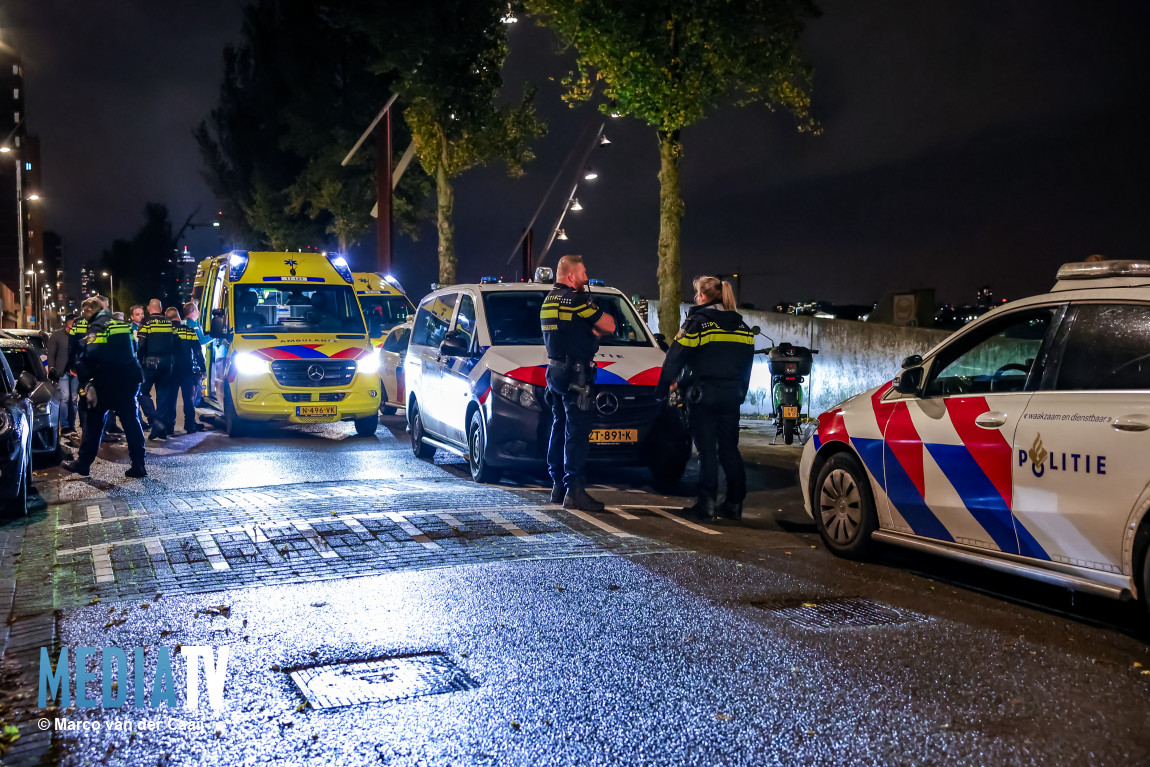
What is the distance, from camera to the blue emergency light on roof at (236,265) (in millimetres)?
14609

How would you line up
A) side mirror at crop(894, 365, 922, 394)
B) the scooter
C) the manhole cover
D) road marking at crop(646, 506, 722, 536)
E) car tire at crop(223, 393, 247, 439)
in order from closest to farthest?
the manhole cover < side mirror at crop(894, 365, 922, 394) < road marking at crop(646, 506, 722, 536) < the scooter < car tire at crop(223, 393, 247, 439)

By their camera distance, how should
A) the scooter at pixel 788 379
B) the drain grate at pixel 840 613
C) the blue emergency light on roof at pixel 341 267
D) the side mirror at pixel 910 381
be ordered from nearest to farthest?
the drain grate at pixel 840 613, the side mirror at pixel 910 381, the scooter at pixel 788 379, the blue emergency light on roof at pixel 341 267

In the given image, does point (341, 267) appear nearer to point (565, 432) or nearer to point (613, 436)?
point (613, 436)

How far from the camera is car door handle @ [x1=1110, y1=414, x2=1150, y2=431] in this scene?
4.84 meters

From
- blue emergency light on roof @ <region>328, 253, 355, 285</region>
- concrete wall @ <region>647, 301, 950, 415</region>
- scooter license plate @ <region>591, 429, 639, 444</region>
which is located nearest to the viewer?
scooter license plate @ <region>591, 429, 639, 444</region>

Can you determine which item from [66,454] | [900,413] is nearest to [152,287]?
[66,454]

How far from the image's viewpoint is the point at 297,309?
1485 cm

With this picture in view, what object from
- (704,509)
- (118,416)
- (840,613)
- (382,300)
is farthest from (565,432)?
(382,300)

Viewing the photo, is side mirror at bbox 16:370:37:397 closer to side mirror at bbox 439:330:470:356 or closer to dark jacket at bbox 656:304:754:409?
side mirror at bbox 439:330:470:356

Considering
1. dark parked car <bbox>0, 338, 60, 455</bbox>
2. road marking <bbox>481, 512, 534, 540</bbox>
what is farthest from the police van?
road marking <bbox>481, 512, 534, 540</bbox>

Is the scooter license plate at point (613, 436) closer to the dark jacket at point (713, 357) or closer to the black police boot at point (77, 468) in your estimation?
the dark jacket at point (713, 357)

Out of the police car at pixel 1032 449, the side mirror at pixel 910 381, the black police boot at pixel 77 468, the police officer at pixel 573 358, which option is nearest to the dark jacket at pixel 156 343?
the black police boot at pixel 77 468

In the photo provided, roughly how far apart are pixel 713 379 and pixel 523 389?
Result: 1948mm

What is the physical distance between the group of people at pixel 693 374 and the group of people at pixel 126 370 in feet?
15.9
